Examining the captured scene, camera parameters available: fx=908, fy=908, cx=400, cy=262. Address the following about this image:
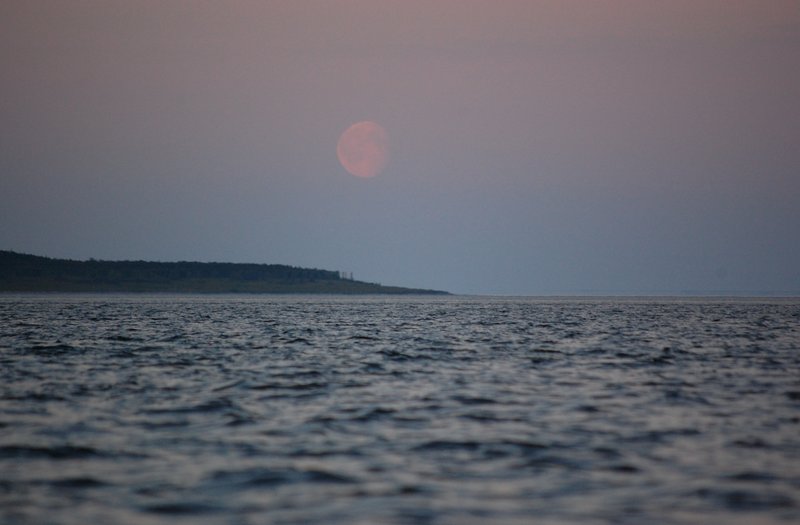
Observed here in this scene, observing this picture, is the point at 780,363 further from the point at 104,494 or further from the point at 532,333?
the point at 104,494

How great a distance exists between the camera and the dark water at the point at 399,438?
13281 mm

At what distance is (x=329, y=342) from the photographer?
45812mm

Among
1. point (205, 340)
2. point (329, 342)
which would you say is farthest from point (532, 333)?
point (205, 340)

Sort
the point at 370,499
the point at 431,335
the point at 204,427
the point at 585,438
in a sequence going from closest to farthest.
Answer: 1. the point at 370,499
2. the point at 585,438
3. the point at 204,427
4. the point at 431,335

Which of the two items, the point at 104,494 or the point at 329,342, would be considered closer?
the point at 104,494

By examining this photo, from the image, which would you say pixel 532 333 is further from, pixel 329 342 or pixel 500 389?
pixel 500 389

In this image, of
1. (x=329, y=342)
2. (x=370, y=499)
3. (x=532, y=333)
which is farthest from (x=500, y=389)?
(x=532, y=333)

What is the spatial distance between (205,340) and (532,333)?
1956 centimetres

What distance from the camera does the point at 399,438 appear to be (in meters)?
18.5

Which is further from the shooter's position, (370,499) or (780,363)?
(780,363)

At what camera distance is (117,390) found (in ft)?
84.2

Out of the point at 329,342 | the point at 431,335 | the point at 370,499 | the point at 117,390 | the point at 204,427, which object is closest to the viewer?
the point at 370,499

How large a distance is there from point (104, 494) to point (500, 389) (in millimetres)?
14184

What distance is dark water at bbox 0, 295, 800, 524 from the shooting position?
13.3m
